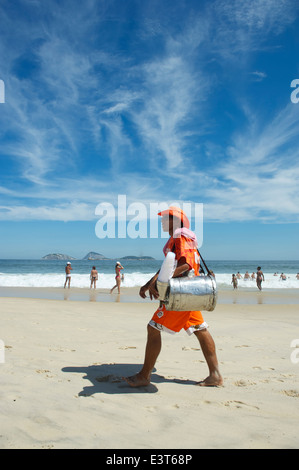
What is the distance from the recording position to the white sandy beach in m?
2.45

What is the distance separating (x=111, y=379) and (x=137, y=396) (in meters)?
0.57

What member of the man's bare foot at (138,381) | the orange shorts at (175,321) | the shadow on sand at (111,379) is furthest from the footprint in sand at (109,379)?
the orange shorts at (175,321)

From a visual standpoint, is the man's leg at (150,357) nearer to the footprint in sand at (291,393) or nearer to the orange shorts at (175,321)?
the orange shorts at (175,321)

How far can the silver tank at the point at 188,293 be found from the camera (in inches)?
123

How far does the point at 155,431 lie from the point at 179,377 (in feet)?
4.96

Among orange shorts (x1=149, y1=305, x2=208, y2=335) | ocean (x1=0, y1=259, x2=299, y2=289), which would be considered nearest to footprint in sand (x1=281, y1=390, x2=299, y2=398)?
orange shorts (x1=149, y1=305, x2=208, y2=335)

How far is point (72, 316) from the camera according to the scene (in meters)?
8.52

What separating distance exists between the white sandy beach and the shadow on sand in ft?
0.04

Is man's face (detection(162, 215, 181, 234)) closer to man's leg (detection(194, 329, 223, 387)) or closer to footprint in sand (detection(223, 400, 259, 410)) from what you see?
man's leg (detection(194, 329, 223, 387))

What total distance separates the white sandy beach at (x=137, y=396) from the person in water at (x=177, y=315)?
18cm
